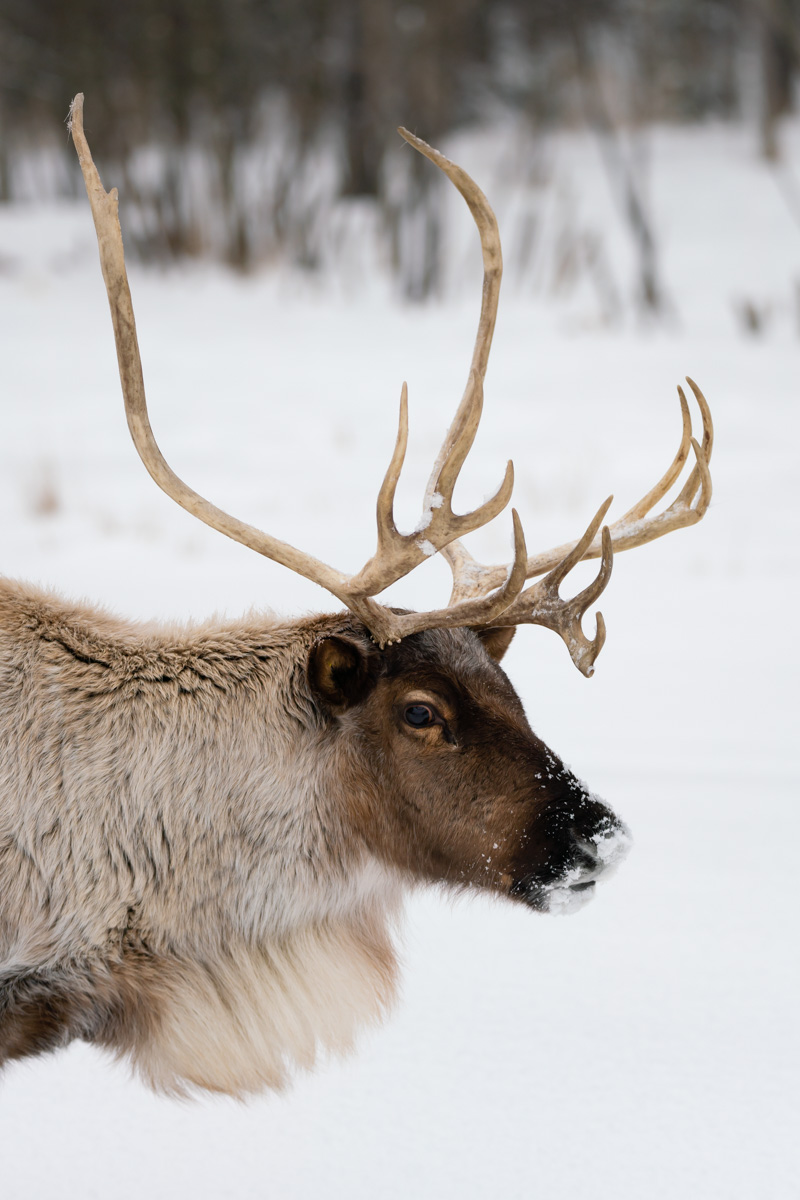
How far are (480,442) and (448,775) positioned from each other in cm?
676

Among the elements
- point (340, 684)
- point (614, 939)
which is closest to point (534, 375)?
point (614, 939)

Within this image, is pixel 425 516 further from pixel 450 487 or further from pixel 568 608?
pixel 568 608

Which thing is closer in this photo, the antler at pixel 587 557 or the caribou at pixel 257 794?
the caribou at pixel 257 794

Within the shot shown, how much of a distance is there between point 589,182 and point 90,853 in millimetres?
15378

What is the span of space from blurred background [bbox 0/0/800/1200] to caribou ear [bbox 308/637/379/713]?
0.47 m

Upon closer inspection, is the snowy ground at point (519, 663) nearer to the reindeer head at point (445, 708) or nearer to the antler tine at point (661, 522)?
the reindeer head at point (445, 708)

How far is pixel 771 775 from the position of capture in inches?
169

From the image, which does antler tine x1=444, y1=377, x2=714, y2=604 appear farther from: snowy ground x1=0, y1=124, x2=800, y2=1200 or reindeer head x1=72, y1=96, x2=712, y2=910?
snowy ground x1=0, y1=124, x2=800, y2=1200

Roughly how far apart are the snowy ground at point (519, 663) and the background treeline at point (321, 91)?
95 centimetres

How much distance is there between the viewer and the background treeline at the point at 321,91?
12.7m

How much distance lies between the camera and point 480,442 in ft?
29.6

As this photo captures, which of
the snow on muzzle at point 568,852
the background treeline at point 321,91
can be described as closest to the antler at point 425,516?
the snow on muzzle at point 568,852

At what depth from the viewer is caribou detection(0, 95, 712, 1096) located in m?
2.30

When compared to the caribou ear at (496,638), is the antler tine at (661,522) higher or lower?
higher
